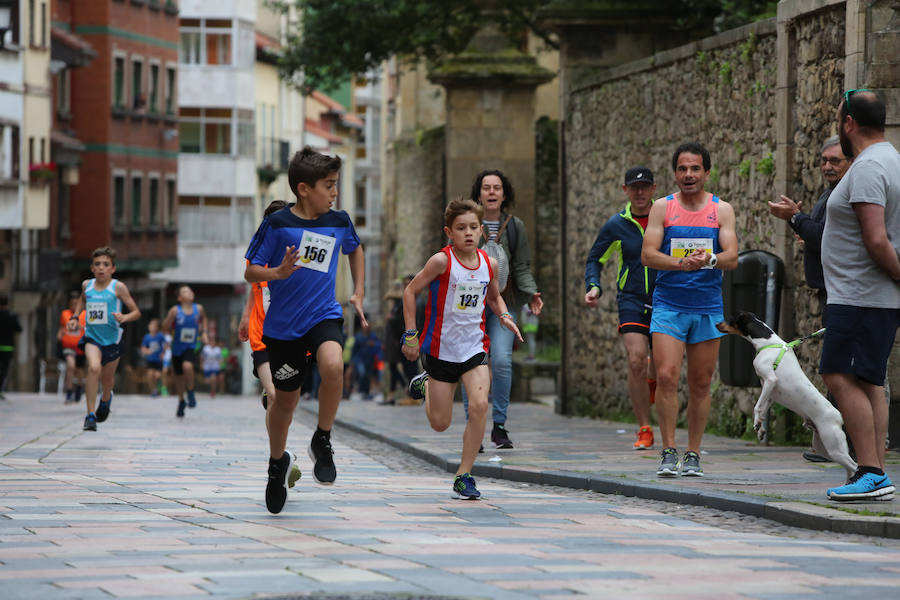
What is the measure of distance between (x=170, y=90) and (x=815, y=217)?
5663cm

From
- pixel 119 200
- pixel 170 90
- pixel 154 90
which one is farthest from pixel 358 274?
pixel 170 90

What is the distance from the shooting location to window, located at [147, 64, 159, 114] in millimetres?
64625

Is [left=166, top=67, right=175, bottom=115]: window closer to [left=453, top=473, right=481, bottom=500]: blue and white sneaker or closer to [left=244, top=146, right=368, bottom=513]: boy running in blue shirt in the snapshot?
[left=453, top=473, right=481, bottom=500]: blue and white sneaker

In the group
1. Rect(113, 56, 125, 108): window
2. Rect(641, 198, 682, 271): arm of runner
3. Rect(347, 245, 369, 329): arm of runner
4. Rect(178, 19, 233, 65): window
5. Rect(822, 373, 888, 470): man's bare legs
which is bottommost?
Rect(822, 373, 888, 470): man's bare legs

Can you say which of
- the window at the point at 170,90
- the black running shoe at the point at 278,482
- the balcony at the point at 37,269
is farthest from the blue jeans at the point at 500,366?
the window at the point at 170,90

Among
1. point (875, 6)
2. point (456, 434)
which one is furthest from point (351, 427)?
point (875, 6)

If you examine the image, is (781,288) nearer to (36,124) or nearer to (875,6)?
(875,6)

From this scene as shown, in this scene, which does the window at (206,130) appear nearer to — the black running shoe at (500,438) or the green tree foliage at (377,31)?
the green tree foliage at (377,31)

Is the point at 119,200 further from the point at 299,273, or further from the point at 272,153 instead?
the point at 299,273

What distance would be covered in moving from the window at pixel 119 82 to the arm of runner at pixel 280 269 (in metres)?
52.6

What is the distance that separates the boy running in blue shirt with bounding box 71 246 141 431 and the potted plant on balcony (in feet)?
107

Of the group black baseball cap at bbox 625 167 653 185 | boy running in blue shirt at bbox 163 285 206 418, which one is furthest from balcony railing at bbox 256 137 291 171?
black baseball cap at bbox 625 167 653 185

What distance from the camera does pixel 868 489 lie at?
31.2ft

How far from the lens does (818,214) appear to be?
38.5 feet
